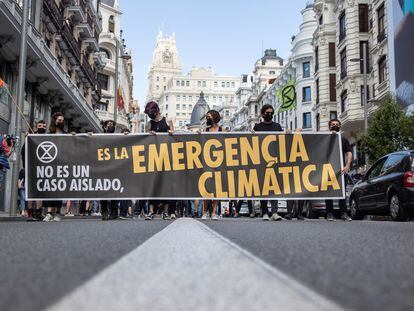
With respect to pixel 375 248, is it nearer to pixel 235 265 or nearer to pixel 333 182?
pixel 235 265

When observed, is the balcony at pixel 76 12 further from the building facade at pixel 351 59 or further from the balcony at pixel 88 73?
the building facade at pixel 351 59

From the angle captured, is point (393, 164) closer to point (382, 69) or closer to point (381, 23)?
point (382, 69)

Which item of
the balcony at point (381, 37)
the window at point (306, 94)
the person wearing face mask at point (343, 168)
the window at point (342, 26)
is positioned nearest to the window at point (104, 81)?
the window at point (306, 94)

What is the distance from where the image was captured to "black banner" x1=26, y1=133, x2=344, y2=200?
976 cm

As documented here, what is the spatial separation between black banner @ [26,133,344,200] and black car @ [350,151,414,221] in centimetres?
147

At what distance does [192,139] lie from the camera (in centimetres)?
998

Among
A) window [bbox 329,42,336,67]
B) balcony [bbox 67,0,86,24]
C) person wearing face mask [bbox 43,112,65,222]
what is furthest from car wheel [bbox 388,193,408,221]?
window [bbox 329,42,336,67]

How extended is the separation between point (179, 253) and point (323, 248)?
97 centimetres

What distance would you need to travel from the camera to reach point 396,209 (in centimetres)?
1055

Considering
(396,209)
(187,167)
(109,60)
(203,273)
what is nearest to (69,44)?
(187,167)

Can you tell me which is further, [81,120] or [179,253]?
[81,120]

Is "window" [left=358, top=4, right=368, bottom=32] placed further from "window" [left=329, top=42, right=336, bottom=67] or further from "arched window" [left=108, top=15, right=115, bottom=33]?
"arched window" [left=108, top=15, right=115, bottom=33]

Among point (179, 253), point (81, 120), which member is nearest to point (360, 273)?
point (179, 253)

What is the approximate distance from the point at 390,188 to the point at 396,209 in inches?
19.7
